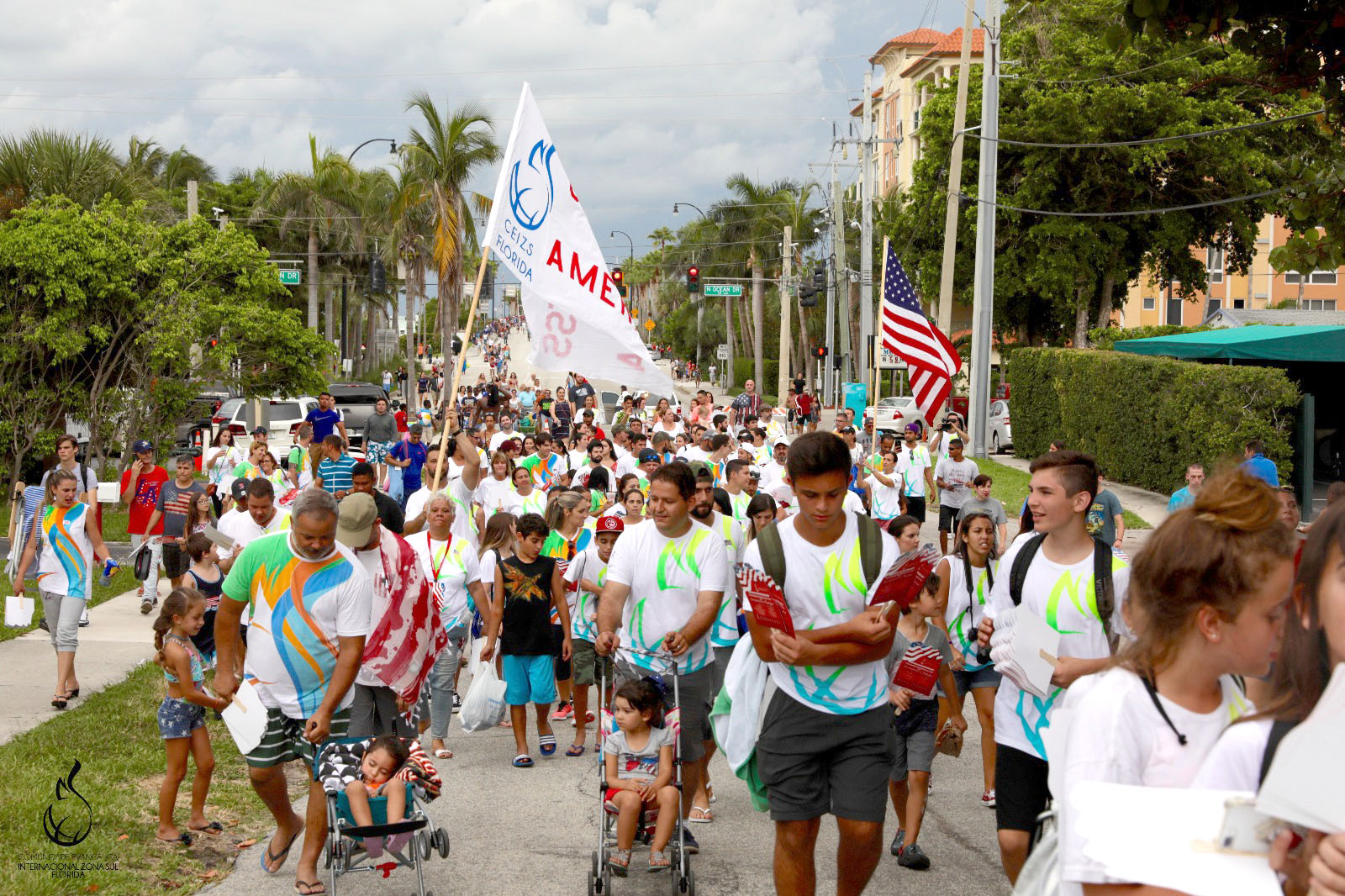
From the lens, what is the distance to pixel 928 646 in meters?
6.68

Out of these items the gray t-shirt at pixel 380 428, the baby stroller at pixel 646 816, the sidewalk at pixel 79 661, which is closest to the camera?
the baby stroller at pixel 646 816

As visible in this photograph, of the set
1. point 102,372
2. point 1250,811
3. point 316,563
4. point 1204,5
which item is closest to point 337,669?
point 316,563

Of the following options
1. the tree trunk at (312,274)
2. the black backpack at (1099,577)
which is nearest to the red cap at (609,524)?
the black backpack at (1099,577)

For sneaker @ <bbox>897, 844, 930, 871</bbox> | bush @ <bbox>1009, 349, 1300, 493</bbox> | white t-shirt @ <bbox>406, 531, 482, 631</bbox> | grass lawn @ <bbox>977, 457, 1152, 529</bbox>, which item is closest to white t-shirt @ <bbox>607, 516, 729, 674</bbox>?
sneaker @ <bbox>897, 844, 930, 871</bbox>

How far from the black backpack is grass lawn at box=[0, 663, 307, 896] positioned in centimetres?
387

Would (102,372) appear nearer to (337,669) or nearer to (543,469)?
(543,469)

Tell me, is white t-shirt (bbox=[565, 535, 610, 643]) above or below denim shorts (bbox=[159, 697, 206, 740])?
above

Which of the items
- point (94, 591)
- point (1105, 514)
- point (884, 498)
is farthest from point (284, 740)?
point (884, 498)

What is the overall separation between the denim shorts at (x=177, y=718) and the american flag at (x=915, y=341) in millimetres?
10823

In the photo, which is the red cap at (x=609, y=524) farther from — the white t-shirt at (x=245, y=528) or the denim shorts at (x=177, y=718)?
the white t-shirt at (x=245, y=528)

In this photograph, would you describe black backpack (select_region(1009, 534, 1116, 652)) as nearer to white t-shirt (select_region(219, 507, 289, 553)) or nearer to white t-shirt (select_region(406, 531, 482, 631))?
white t-shirt (select_region(406, 531, 482, 631))

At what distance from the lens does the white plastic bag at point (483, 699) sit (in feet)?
27.8

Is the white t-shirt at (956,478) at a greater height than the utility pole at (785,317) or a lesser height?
lesser

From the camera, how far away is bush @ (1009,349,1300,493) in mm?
20000
